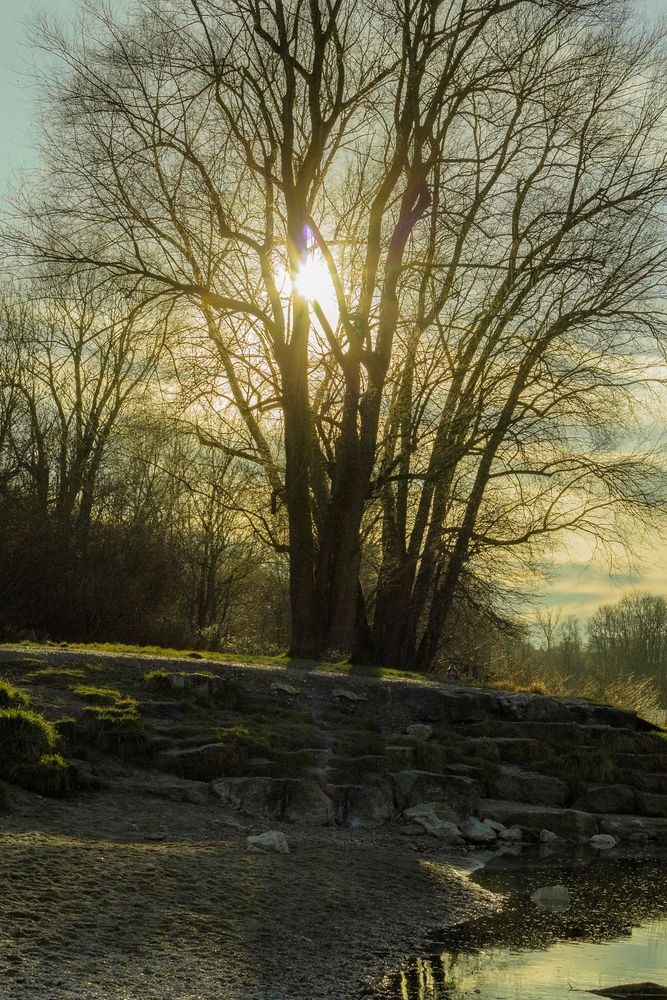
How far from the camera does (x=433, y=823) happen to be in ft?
29.6

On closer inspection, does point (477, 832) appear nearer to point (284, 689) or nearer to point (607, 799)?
point (607, 799)

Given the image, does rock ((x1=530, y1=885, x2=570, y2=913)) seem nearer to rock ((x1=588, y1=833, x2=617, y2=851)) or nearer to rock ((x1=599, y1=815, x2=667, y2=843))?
rock ((x1=588, y1=833, x2=617, y2=851))

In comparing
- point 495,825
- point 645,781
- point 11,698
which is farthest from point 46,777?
point 645,781

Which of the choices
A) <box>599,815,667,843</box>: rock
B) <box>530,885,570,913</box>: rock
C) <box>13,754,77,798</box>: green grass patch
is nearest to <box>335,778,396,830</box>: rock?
<box>530,885,570,913</box>: rock

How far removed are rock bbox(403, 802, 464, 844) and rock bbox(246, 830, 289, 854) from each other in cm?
195

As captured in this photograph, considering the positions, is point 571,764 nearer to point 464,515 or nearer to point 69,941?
point 69,941

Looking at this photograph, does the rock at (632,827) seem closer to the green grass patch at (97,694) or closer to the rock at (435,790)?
the rock at (435,790)

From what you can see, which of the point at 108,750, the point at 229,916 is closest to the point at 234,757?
the point at 108,750

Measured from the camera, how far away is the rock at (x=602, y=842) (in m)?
9.72

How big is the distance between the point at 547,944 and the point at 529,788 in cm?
446

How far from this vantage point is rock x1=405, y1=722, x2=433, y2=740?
1118 centimetres

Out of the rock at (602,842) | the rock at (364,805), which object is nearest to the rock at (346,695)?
the rock at (364,805)

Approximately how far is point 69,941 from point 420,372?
1471 centimetres

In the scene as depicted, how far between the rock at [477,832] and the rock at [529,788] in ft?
3.91
